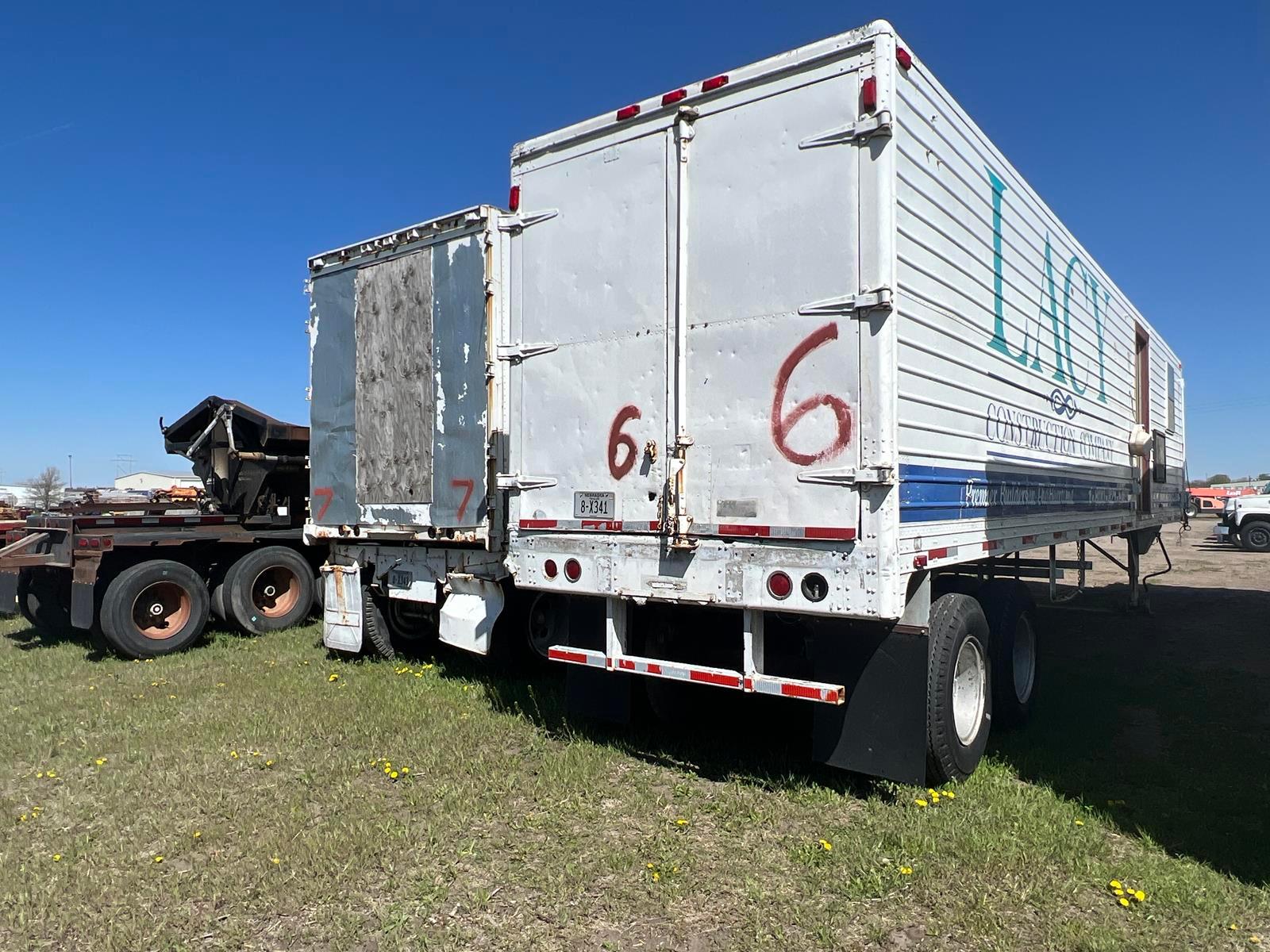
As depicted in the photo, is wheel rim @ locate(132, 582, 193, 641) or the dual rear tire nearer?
the dual rear tire

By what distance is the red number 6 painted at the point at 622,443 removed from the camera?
16.5 feet

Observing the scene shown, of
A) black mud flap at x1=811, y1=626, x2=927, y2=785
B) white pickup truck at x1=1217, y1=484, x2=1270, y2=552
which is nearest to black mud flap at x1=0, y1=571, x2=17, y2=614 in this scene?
black mud flap at x1=811, y1=626, x2=927, y2=785

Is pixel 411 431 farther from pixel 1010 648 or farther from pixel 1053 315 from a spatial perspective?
pixel 1053 315

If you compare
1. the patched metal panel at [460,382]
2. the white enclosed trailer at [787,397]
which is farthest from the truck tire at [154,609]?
the white enclosed trailer at [787,397]

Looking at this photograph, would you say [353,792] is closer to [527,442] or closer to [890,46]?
[527,442]

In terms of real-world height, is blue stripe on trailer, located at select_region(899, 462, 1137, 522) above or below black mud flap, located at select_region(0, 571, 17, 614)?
above

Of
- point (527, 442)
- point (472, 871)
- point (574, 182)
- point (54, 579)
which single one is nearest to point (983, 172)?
point (574, 182)

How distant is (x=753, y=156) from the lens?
15.2 feet

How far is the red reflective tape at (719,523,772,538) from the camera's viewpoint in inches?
177

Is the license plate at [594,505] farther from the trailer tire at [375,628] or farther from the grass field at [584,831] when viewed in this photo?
the trailer tire at [375,628]

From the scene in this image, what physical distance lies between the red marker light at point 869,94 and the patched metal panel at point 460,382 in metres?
3.25

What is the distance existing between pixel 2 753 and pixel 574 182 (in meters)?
5.31

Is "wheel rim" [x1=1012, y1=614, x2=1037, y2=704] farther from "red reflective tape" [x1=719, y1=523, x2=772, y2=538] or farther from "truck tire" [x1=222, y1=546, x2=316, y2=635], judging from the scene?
"truck tire" [x1=222, y1=546, x2=316, y2=635]

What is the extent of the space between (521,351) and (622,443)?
1.04 meters
